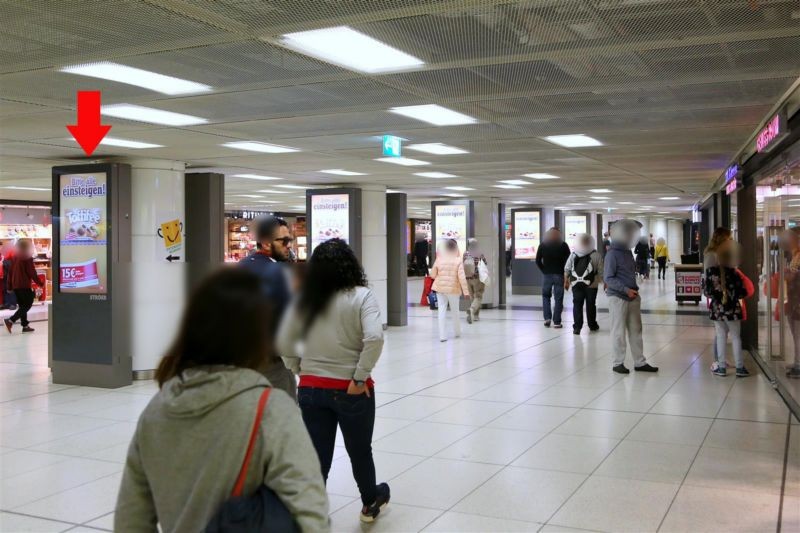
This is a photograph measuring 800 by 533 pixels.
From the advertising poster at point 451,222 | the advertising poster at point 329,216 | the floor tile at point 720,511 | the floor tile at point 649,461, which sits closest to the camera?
the floor tile at point 720,511

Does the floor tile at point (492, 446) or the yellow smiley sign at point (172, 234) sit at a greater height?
the yellow smiley sign at point (172, 234)

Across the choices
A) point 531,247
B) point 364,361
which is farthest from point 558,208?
point 364,361

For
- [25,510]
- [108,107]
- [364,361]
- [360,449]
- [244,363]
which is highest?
[108,107]

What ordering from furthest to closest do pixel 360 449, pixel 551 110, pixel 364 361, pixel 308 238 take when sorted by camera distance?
pixel 308 238 → pixel 551 110 → pixel 360 449 → pixel 364 361

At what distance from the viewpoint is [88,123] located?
702cm

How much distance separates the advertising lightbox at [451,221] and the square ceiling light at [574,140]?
9.81 m

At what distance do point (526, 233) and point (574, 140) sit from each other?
15.4 metres

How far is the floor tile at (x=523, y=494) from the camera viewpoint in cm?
460

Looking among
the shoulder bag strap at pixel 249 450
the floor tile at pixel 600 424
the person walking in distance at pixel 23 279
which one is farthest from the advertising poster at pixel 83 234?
the shoulder bag strap at pixel 249 450

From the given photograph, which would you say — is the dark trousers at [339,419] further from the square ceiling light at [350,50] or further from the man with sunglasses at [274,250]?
the square ceiling light at [350,50]

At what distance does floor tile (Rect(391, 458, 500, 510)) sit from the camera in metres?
4.85

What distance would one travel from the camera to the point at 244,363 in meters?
1.76

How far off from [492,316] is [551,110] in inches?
419

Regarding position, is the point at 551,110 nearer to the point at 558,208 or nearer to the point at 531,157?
the point at 531,157
